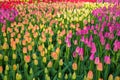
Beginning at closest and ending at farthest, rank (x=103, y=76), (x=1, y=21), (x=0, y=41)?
(x=103, y=76) → (x=0, y=41) → (x=1, y=21)

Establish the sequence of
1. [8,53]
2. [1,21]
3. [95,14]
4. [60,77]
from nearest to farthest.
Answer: [60,77]
[8,53]
[1,21]
[95,14]

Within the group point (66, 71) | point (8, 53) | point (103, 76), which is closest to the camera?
point (103, 76)

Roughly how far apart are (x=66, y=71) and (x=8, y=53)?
715 millimetres

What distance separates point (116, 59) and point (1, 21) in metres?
2.46

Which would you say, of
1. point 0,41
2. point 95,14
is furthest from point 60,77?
point 95,14

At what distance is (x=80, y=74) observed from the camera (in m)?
2.65

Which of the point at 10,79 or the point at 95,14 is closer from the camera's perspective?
the point at 10,79

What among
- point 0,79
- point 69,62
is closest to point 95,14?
point 69,62

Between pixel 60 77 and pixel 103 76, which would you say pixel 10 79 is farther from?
pixel 103 76

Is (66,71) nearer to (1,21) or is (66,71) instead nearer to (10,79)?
(10,79)

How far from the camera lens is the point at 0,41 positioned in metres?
3.74

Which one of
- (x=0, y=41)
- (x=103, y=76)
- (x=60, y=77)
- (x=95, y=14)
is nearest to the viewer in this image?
(x=60, y=77)

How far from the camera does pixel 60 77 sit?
7.75 ft

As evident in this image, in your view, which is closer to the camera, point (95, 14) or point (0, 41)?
point (0, 41)
